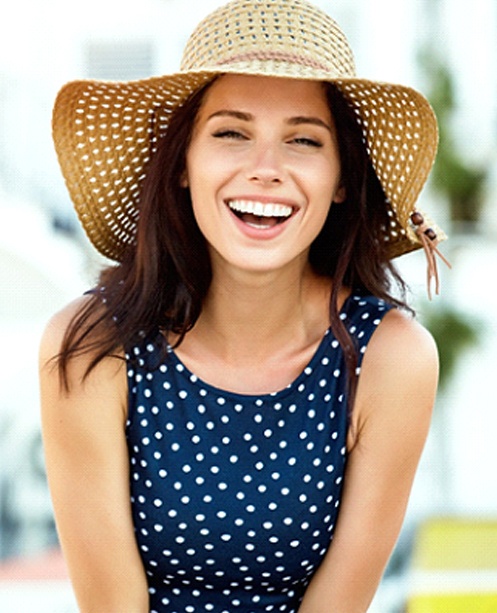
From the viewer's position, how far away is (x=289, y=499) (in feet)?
8.95

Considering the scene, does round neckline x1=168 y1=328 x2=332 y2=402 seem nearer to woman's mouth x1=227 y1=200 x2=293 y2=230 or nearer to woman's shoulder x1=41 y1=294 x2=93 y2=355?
woman's shoulder x1=41 y1=294 x2=93 y2=355

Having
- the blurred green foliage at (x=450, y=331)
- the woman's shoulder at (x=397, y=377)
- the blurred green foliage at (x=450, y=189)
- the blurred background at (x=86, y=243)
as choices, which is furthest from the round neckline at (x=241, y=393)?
the blurred green foliage at (x=450, y=331)

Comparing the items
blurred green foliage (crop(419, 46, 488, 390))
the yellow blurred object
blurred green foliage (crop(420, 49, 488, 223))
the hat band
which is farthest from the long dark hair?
blurred green foliage (crop(419, 46, 488, 390))

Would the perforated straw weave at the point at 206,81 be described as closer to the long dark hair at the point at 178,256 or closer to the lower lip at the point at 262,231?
the long dark hair at the point at 178,256

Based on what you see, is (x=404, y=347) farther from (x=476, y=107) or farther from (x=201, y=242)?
(x=476, y=107)

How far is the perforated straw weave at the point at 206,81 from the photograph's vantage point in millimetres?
2541

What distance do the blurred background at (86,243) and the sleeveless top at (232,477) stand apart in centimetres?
725

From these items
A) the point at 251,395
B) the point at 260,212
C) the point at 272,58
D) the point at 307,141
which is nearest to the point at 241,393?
the point at 251,395

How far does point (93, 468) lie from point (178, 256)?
478 mm

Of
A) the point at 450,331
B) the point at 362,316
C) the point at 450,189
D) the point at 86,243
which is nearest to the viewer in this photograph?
the point at 362,316

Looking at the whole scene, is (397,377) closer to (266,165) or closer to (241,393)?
Result: (241,393)

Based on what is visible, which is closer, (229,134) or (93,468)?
(229,134)

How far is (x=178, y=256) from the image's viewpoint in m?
2.76

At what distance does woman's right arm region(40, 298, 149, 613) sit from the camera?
2711 millimetres
